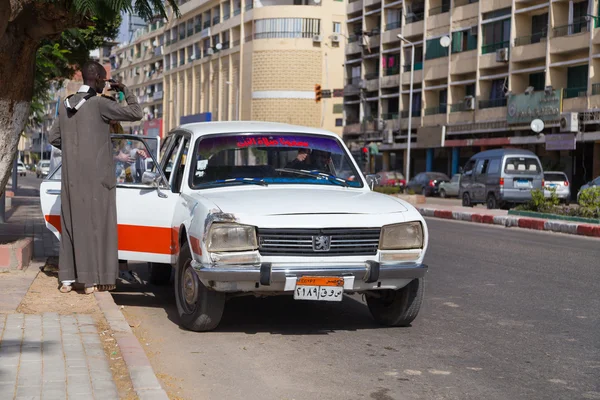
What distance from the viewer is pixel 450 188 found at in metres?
50.5

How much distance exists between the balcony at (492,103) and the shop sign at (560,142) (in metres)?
6.57

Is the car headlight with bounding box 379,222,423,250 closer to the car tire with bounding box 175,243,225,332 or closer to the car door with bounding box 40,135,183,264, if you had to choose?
the car tire with bounding box 175,243,225,332

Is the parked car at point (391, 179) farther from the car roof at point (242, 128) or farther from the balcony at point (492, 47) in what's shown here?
the car roof at point (242, 128)

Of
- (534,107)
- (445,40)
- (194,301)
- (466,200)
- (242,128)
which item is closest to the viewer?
(194,301)

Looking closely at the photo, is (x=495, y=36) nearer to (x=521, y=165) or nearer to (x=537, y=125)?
(x=537, y=125)

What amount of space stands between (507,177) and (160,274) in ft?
82.1

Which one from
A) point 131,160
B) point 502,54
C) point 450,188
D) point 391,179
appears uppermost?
point 502,54

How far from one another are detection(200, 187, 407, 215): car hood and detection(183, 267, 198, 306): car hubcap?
24.0 inches

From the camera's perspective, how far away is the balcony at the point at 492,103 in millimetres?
54438

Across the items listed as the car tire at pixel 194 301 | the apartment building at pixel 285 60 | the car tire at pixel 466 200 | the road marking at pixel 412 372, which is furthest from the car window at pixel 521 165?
the apartment building at pixel 285 60

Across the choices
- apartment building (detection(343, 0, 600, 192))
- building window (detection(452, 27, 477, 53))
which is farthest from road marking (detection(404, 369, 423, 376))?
building window (detection(452, 27, 477, 53))

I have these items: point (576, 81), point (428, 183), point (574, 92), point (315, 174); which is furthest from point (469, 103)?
point (315, 174)

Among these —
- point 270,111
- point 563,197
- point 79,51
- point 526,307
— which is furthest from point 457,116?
point 526,307

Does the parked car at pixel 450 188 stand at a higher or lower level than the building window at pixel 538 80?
Answer: lower
